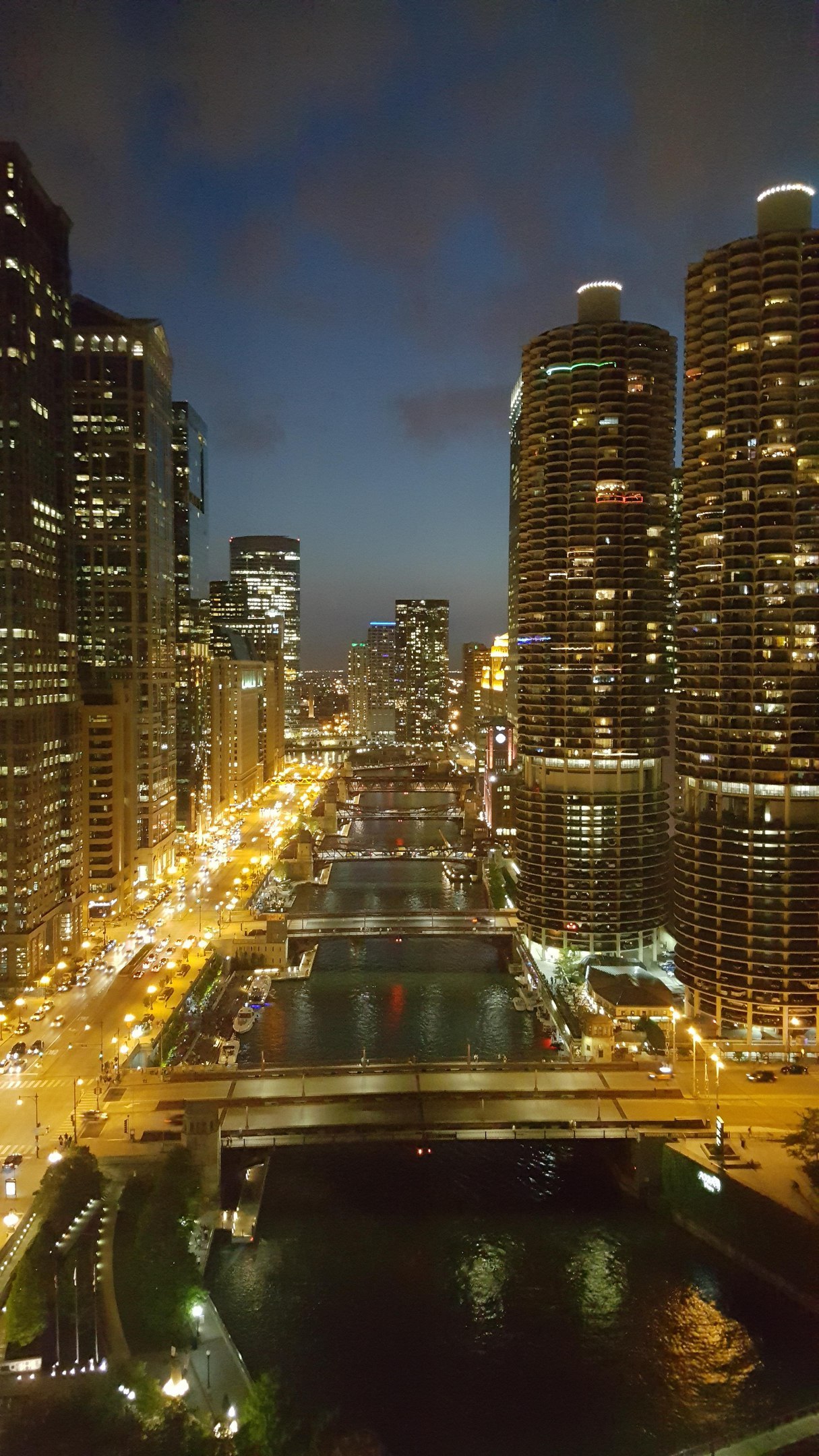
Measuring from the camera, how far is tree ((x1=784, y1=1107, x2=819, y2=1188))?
33781 mm

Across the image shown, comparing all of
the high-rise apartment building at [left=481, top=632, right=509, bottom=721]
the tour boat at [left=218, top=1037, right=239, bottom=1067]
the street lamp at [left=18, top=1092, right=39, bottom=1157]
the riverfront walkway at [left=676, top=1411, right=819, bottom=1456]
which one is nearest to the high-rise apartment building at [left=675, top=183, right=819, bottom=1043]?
the riverfront walkway at [left=676, top=1411, right=819, bottom=1456]

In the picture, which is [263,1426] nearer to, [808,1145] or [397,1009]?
[808,1145]

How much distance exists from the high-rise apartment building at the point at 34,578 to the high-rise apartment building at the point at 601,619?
28.2 meters

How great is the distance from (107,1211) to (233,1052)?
17505mm

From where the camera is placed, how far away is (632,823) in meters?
58.6

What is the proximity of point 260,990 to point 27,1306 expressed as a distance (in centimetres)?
3319

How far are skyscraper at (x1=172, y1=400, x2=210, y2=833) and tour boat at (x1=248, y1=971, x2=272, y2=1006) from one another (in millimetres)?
39506

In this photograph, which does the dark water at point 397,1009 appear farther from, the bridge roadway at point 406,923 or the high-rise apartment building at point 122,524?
the high-rise apartment building at point 122,524

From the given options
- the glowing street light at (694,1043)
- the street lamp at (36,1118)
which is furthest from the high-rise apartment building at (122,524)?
the glowing street light at (694,1043)

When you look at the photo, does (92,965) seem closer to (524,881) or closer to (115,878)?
(115,878)

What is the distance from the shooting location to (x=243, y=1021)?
53719 mm

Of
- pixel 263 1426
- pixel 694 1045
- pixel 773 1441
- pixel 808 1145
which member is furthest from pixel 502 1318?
pixel 694 1045

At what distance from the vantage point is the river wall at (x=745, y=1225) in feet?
104

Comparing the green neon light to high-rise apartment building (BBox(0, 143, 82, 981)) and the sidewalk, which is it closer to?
high-rise apartment building (BBox(0, 143, 82, 981))
